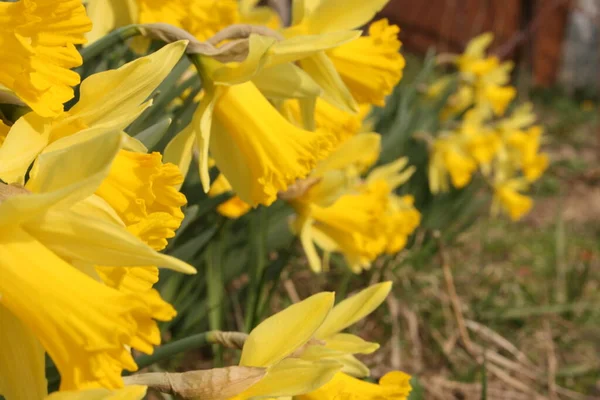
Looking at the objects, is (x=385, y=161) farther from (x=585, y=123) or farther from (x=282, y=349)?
(x=585, y=123)

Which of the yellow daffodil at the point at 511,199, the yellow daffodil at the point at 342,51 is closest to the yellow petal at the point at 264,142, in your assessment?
the yellow daffodil at the point at 342,51

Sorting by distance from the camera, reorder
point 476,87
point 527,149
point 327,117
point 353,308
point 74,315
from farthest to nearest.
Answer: point 476,87, point 527,149, point 327,117, point 353,308, point 74,315

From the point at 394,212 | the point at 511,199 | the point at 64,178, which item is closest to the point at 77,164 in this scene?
the point at 64,178

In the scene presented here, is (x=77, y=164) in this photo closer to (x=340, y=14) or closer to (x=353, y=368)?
(x=353, y=368)

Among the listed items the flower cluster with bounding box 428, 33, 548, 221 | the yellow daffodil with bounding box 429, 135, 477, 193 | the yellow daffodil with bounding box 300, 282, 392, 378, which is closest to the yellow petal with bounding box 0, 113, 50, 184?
the yellow daffodil with bounding box 300, 282, 392, 378

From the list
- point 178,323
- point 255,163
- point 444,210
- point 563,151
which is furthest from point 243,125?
point 563,151

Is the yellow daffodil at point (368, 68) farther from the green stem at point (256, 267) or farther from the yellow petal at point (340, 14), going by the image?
the green stem at point (256, 267)
